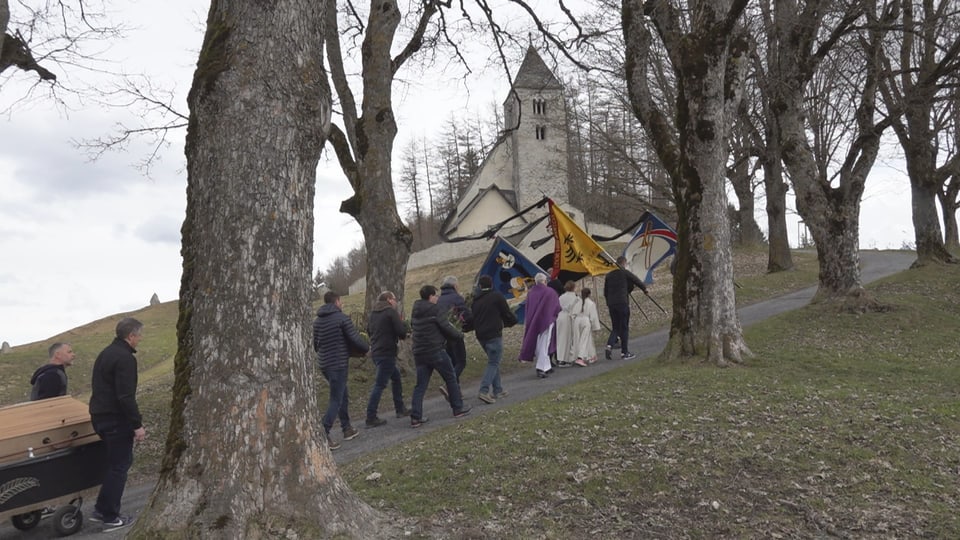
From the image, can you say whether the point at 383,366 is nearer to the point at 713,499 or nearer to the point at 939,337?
the point at 713,499

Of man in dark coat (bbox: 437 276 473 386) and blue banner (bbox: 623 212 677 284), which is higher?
blue banner (bbox: 623 212 677 284)

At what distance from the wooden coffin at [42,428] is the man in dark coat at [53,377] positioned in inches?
40.4

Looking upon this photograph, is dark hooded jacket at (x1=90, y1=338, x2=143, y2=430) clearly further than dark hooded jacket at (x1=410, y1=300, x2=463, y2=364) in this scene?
No

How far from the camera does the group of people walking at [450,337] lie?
30.8 feet

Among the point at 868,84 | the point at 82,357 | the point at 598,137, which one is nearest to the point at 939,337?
the point at 868,84

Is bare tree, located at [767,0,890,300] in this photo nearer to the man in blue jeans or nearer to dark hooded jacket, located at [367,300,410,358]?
the man in blue jeans

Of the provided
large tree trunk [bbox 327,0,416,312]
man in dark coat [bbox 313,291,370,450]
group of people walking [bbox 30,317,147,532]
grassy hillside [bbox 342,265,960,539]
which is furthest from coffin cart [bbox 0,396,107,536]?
large tree trunk [bbox 327,0,416,312]

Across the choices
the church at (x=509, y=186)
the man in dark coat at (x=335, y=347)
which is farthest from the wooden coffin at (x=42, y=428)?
the church at (x=509, y=186)

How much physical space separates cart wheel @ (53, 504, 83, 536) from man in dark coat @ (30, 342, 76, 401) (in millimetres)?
1721

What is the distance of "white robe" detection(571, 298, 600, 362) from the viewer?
45.6 ft

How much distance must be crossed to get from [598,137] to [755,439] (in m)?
28.5

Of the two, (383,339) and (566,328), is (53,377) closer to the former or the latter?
(383,339)

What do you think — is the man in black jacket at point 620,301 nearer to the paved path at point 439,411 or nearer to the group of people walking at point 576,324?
the group of people walking at point 576,324

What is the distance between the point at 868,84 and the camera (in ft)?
55.6
